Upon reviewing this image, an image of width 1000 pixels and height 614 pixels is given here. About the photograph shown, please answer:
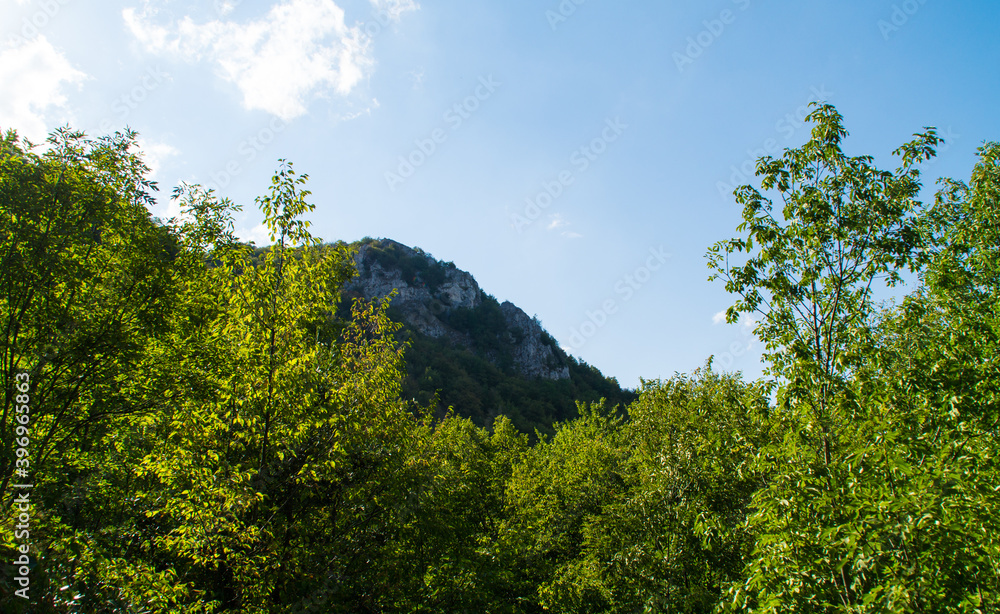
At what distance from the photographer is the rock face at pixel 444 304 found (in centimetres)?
12400

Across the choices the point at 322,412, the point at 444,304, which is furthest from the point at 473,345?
the point at 322,412

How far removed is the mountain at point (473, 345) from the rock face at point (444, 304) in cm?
27

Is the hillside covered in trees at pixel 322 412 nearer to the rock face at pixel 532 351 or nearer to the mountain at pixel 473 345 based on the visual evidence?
the mountain at pixel 473 345

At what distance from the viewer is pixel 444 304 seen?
5399 inches

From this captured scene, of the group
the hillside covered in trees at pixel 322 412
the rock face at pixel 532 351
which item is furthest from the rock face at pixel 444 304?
the hillside covered in trees at pixel 322 412

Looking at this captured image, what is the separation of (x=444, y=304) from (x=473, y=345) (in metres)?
16.1

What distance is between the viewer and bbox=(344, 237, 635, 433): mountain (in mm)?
80938

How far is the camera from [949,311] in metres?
8.86

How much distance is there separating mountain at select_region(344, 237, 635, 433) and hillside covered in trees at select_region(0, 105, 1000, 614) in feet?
213

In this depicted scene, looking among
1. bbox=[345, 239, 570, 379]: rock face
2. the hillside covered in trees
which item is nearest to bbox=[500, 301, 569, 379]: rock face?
bbox=[345, 239, 570, 379]: rock face

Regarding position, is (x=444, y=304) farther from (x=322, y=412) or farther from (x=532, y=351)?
(x=322, y=412)

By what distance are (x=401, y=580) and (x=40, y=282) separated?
9.06 meters

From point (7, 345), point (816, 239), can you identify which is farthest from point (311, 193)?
point (816, 239)

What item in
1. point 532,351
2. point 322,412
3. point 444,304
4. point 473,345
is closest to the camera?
Answer: point 322,412
